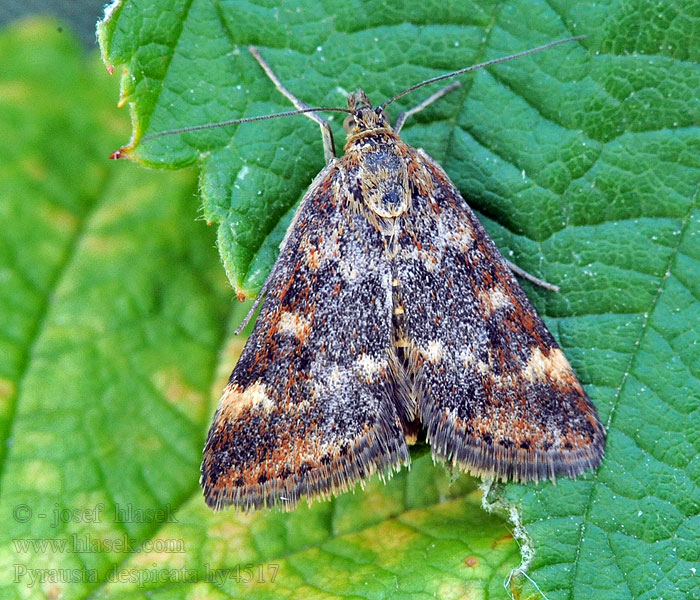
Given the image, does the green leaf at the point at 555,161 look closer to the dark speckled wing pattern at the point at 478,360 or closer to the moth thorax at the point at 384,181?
the dark speckled wing pattern at the point at 478,360

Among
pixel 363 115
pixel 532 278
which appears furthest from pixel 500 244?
pixel 363 115

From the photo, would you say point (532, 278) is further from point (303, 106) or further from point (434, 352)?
point (303, 106)

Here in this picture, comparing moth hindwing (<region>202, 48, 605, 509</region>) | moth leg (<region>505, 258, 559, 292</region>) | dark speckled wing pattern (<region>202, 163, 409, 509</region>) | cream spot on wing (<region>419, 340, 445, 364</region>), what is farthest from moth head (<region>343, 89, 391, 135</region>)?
cream spot on wing (<region>419, 340, 445, 364</region>)

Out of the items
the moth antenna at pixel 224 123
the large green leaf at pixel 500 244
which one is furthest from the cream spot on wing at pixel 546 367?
the moth antenna at pixel 224 123

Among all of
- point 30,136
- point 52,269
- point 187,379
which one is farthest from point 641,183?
point 30,136

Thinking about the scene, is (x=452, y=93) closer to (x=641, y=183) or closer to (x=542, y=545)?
(x=641, y=183)

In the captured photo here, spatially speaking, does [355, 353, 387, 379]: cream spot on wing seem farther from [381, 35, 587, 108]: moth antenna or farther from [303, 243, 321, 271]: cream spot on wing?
[381, 35, 587, 108]: moth antenna
